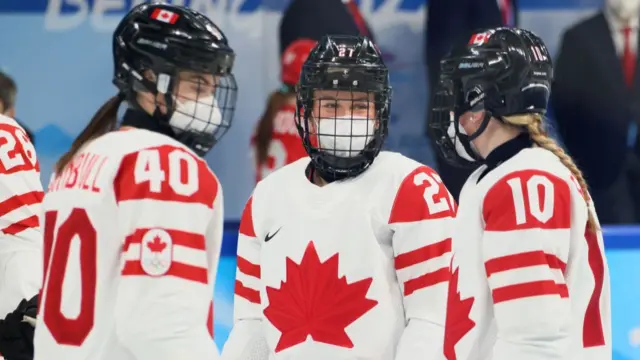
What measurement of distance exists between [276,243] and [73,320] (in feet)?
1.63

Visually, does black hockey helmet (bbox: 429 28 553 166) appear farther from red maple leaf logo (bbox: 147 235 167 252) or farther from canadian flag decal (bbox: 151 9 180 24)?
red maple leaf logo (bbox: 147 235 167 252)

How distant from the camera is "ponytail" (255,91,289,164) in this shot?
5625mm

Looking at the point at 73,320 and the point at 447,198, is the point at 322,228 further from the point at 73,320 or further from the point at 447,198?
the point at 73,320

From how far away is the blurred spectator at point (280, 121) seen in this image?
218 inches

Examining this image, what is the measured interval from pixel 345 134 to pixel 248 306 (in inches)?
16.8

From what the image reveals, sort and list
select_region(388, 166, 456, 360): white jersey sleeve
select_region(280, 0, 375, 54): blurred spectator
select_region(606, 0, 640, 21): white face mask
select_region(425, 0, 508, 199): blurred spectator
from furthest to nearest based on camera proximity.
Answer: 1. select_region(606, 0, 640, 21): white face mask
2. select_region(280, 0, 375, 54): blurred spectator
3. select_region(425, 0, 508, 199): blurred spectator
4. select_region(388, 166, 456, 360): white jersey sleeve

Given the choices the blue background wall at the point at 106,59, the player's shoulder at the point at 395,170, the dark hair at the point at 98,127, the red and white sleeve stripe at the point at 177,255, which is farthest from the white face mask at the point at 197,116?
the blue background wall at the point at 106,59

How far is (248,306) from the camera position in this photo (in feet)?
9.28

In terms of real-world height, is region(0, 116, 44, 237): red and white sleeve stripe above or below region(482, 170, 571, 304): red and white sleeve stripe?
below

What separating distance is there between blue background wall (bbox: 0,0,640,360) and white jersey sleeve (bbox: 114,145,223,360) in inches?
145

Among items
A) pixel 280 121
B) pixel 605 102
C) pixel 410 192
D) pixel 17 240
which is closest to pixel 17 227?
pixel 17 240

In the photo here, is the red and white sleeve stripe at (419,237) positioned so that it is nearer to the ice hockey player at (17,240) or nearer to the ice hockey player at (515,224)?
the ice hockey player at (515,224)

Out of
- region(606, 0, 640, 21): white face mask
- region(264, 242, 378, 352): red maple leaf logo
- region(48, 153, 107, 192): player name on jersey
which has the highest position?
region(48, 153, 107, 192): player name on jersey

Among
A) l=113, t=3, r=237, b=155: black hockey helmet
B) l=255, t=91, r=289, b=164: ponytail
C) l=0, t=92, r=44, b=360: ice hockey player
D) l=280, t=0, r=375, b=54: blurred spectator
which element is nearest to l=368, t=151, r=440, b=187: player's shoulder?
l=113, t=3, r=237, b=155: black hockey helmet
